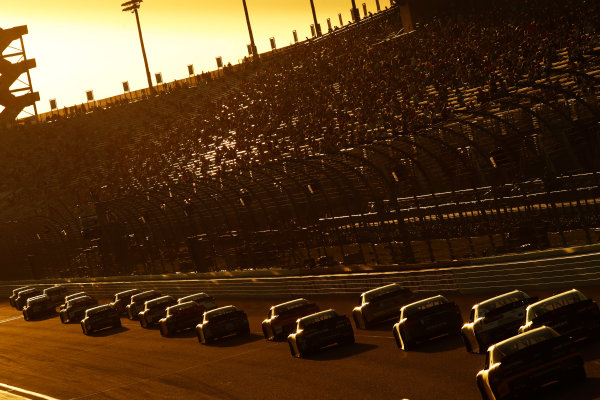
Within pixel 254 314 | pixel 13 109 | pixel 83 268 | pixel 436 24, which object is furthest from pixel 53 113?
pixel 254 314

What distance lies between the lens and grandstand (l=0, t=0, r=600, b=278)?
29.7 meters

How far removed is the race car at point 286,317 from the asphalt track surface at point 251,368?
1.65 feet

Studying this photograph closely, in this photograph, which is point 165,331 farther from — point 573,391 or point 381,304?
point 573,391

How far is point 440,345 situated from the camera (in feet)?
70.8

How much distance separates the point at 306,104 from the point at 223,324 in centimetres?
3358

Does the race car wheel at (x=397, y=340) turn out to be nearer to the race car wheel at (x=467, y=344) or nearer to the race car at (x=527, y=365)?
the race car wheel at (x=467, y=344)

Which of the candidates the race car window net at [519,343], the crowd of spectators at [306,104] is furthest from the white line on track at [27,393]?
the race car window net at [519,343]

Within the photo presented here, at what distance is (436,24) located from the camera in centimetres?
5703

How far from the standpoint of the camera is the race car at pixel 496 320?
18.8 metres

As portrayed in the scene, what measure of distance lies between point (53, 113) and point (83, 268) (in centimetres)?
4781

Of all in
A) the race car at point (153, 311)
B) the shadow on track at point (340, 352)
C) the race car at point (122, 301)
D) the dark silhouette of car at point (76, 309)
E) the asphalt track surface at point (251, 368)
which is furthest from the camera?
the dark silhouette of car at point (76, 309)

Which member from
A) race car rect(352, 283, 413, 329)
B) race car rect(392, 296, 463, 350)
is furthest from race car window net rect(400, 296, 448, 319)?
race car rect(352, 283, 413, 329)

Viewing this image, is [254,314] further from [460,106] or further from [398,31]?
[398,31]

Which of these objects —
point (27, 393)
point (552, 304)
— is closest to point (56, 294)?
point (27, 393)
